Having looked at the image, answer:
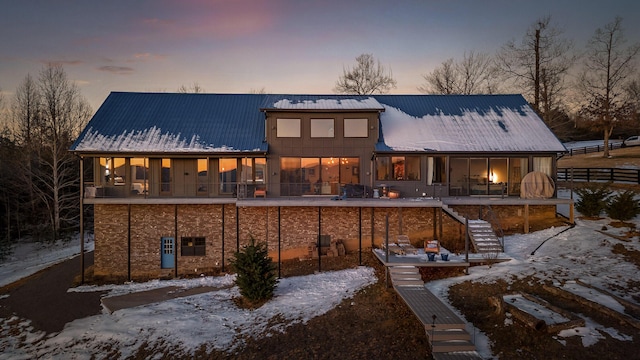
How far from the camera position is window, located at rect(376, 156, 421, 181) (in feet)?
66.8

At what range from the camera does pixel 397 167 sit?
20469 millimetres

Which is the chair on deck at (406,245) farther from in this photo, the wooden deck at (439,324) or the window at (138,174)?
the window at (138,174)

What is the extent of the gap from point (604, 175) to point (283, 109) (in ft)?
77.6

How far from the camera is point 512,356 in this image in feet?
30.4

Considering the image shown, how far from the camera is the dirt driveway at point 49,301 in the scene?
49.7 feet

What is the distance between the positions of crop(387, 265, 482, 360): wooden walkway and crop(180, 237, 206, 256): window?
1122cm

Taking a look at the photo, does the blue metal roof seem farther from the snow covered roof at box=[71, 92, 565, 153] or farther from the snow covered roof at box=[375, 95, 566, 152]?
the snow covered roof at box=[375, 95, 566, 152]

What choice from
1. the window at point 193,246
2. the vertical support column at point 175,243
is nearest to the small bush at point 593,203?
the window at point 193,246

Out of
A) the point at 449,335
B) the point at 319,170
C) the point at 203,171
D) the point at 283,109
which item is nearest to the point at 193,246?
the point at 203,171

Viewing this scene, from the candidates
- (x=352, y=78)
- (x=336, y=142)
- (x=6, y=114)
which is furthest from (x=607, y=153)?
(x=6, y=114)

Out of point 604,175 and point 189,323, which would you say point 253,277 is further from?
point 604,175

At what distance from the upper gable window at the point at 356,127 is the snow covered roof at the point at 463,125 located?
109 centimetres

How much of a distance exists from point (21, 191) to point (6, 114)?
8379 mm

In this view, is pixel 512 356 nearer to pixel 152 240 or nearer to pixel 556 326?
pixel 556 326
